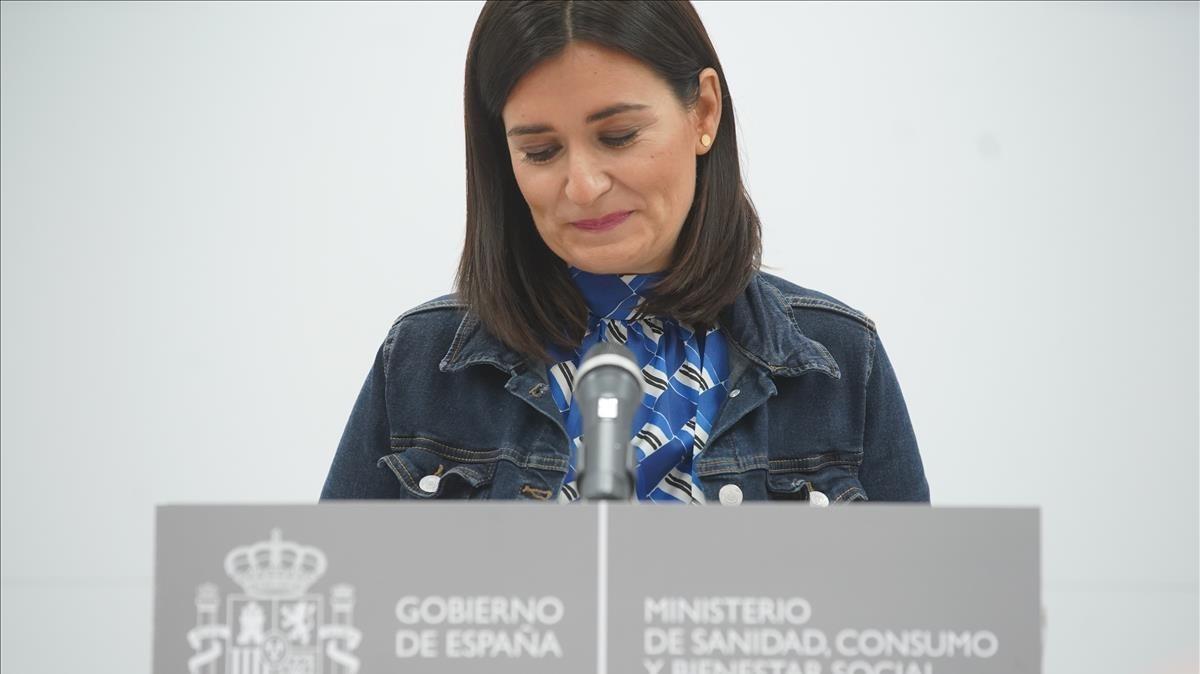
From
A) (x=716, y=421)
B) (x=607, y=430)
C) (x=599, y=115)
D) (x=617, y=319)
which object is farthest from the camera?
(x=617, y=319)

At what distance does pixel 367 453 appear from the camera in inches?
62.4

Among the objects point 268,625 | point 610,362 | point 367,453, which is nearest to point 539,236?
point 367,453

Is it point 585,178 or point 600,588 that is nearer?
point 600,588

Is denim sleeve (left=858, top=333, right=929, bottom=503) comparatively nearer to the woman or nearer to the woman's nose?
the woman

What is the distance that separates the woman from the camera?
1.37 meters

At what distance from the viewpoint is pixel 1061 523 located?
2508 millimetres

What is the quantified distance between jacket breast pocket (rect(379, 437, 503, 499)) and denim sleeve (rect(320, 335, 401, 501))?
4 centimetres

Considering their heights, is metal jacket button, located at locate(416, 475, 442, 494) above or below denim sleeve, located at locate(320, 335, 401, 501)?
below

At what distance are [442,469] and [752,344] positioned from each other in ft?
1.40

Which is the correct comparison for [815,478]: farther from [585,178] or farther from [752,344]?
[585,178]

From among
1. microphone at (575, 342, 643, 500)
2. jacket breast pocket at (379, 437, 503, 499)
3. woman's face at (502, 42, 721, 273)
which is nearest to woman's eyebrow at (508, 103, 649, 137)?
woman's face at (502, 42, 721, 273)

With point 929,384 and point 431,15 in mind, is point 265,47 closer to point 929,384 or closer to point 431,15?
point 431,15

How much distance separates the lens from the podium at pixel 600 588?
0.83m

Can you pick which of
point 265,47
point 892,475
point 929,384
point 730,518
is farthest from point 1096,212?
point 730,518
